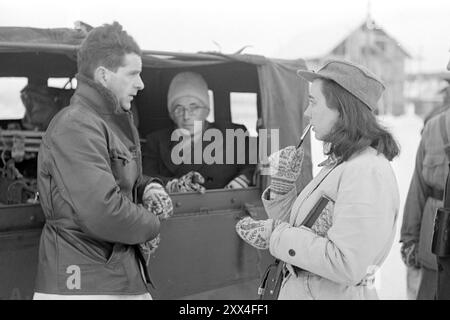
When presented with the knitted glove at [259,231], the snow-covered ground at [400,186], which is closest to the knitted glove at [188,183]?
the snow-covered ground at [400,186]

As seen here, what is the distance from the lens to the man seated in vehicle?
393cm

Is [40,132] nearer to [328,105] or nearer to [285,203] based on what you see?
[285,203]

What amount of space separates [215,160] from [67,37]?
1.32 meters

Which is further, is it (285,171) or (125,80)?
(125,80)

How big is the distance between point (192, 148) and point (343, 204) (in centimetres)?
227

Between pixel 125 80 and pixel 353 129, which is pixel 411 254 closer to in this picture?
pixel 353 129

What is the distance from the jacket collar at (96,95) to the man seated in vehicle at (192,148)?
5.26ft

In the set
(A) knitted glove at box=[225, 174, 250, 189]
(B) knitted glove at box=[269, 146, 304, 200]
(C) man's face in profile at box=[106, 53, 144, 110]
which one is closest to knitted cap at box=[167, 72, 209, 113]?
(A) knitted glove at box=[225, 174, 250, 189]

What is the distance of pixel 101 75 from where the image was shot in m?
2.31

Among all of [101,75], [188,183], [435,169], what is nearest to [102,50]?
[101,75]

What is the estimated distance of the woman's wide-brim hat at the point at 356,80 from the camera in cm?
189

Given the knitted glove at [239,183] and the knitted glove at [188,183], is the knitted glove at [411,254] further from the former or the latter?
the knitted glove at [188,183]

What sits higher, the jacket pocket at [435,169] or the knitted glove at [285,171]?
the knitted glove at [285,171]
